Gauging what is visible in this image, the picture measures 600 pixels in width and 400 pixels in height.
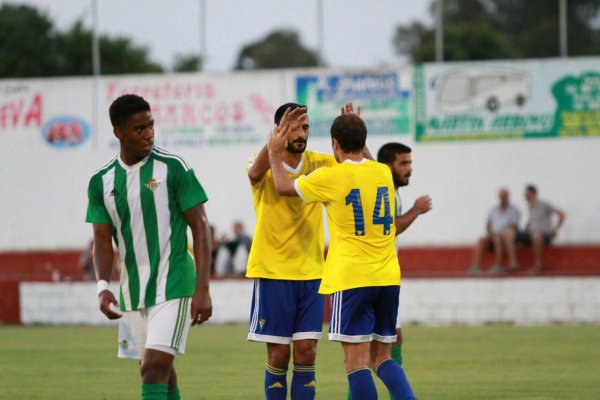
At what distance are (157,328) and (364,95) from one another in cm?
2128

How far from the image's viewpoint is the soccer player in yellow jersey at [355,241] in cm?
870

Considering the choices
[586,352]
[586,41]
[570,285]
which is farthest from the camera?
[586,41]

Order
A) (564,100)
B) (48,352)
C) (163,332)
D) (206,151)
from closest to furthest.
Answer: (163,332)
(48,352)
(564,100)
(206,151)

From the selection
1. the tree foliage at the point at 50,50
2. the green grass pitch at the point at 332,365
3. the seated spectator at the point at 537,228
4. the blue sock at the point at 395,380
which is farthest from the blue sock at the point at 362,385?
the tree foliage at the point at 50,50

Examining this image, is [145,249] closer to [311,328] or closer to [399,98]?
[311,328]

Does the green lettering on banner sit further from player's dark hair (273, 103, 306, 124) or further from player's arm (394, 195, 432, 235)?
player's dark hair (273, 103, 306, 124)

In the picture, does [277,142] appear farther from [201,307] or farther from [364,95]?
[364,95]

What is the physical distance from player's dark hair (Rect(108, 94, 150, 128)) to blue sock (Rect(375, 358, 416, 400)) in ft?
8.81

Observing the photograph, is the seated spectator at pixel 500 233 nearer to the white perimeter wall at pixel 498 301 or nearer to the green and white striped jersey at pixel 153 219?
the white perimeter wall at pixel 498 301

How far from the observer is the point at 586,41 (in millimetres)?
40406

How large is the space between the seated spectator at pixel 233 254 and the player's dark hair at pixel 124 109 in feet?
54.8

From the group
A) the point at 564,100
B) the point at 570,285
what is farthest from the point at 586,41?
the point at 570,285

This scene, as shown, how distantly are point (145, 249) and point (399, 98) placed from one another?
20925 mm

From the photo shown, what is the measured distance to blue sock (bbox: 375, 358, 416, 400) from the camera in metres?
8.77
